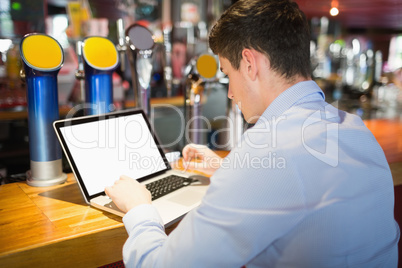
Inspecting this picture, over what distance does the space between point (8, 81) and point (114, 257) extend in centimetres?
278

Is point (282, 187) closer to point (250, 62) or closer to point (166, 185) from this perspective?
point (250, 62)

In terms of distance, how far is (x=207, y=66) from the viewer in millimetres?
1708

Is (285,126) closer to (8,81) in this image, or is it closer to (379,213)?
(379,213)

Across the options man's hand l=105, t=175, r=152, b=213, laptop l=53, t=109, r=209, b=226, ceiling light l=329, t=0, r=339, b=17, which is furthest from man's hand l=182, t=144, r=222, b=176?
ceiling light l=329, t=0, r=339, b=17

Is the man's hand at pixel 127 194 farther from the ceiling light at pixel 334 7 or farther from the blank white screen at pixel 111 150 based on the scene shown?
the ceiling light at pixel 334 7

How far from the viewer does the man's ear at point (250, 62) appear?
0.86 meters

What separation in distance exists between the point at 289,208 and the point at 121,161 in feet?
2.41

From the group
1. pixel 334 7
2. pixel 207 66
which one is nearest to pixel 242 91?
pixel 207 66

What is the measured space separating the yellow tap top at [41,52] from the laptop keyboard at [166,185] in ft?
1.67

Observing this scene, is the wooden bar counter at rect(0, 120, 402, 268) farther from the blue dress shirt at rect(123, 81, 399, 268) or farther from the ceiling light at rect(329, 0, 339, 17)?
the ceiling light at rect(329, 0, 339, 17)

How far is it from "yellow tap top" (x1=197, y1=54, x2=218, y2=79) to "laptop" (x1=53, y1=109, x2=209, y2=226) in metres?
0.42

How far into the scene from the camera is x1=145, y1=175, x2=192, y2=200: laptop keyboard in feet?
3.86

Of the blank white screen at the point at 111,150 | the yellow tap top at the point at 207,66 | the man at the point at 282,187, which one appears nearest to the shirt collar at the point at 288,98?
the man at the point at 282,187

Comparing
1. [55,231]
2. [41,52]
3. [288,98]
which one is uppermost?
[41,52]
